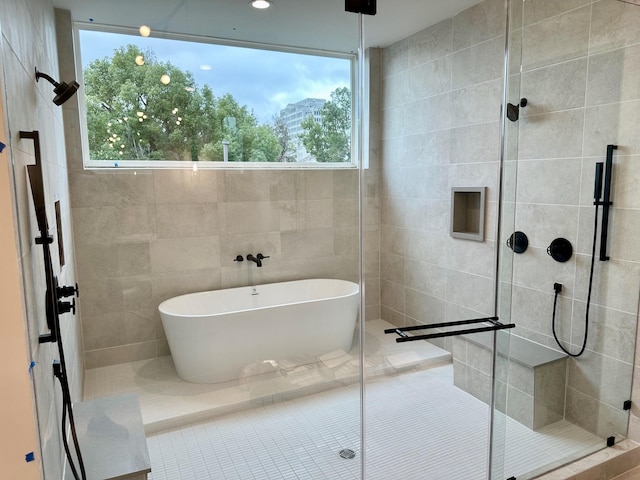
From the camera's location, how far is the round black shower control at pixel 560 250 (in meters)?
2.45

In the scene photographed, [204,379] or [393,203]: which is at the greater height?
[393,203]

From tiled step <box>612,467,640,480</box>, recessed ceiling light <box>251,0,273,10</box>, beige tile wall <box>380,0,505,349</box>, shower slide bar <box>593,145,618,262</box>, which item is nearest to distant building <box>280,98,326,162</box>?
beige tile wall <box>380,0,505,349</box>

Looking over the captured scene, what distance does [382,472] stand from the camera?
87.5 inches

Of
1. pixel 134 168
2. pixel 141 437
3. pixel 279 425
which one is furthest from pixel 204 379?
pixel 134 168

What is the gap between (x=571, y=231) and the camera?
2430 mm

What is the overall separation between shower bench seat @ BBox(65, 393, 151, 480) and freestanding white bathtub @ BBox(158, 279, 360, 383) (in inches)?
37.1

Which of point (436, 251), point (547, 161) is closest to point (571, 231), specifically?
point (547, 161)

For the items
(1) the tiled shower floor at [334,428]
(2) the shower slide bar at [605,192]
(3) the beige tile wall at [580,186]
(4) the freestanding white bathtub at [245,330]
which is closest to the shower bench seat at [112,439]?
(1) the tiled shower floor at [334,428]

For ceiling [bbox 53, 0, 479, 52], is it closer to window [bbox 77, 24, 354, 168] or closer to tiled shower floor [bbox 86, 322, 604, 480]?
window [bbox 77, 24, 354, 168]

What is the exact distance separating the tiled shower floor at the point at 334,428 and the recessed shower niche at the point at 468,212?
884 mm

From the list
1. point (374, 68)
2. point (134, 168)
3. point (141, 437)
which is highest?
point (374, 68)

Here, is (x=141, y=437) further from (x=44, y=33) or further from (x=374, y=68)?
(x=374, y=68)

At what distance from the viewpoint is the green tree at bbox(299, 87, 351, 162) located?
377 cm

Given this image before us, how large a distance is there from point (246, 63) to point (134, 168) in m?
1.25
